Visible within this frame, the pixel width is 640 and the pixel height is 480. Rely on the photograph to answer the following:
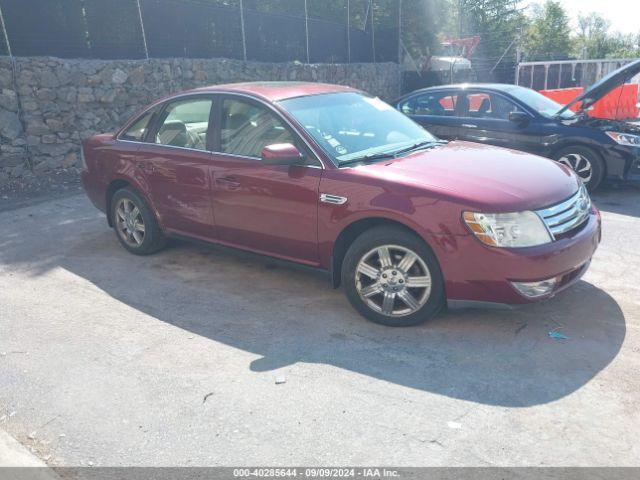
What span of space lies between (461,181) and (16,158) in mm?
8176

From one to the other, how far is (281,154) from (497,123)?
5170 mm

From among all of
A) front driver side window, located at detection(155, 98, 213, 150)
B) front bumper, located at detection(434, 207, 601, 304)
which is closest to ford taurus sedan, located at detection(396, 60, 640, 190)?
front bumper, located at detection(434, 207, 601, 304)

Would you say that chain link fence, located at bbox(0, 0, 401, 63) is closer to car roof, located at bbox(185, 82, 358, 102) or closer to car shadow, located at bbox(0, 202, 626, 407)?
car shadow, located at bbox(0, 202, 626, 407)

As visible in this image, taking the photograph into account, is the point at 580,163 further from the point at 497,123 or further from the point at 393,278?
the point at 393,278

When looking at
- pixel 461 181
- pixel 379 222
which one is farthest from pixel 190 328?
pixel 461 181

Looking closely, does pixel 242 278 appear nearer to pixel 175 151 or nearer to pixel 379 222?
pixel 175 151

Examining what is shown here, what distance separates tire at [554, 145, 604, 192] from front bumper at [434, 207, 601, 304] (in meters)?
4.45

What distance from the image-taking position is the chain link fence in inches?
389

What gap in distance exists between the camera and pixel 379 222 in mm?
4145

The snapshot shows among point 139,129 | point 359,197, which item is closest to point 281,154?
point 359,197

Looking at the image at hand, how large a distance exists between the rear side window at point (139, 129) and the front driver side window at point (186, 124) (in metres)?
0.21

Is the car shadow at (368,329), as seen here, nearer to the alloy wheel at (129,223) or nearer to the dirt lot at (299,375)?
the dirt lot at (299,375)

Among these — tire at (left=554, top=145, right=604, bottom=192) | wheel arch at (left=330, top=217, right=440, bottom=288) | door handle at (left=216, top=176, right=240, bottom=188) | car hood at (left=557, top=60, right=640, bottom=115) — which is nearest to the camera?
wheel arch at (left=330, top=217, right=440, bottom=288)

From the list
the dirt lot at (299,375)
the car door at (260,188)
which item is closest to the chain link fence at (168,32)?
the dirt lot at (299,375)
